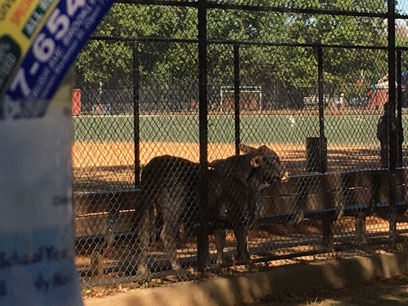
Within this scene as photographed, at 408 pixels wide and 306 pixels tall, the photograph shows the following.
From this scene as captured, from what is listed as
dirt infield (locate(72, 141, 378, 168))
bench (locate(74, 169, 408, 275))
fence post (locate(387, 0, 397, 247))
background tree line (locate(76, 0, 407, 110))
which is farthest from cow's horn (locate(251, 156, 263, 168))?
dirt infield (locate(72, 141, 378, 168))

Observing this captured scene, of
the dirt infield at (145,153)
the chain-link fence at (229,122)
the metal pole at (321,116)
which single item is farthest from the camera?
the dirt infield at (145,153)

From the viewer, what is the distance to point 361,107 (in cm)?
1196

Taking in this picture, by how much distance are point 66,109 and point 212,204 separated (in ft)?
20.8

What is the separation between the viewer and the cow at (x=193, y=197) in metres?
8.13

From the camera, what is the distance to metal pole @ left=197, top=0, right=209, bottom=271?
789cm

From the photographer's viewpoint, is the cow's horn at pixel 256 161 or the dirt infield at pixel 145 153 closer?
the cow's horn at pixel 256 161

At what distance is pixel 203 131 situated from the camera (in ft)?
26.1

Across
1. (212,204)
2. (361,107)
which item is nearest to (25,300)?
(212,204)

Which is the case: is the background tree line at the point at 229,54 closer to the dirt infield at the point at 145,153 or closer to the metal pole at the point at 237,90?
the metal pole at the point at 237,90

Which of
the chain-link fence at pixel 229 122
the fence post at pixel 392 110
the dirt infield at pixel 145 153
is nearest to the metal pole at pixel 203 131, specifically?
the chain-link fence at pixel 229 122

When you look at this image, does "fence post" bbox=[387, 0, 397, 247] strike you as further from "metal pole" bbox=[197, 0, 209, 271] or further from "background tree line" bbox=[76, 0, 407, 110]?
"metal pole" bbox=[197, 0, 209, 271]

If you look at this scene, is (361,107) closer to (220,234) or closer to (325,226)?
(325,226)

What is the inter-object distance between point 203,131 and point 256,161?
1.17 metres

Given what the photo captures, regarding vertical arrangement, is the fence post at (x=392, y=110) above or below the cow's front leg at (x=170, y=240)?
above
